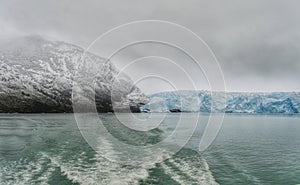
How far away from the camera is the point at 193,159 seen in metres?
28.0

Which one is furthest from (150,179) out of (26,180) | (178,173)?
(26,180)

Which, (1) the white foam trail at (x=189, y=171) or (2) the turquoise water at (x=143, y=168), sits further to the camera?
(1) the white foam trail at (x=189, y=171)

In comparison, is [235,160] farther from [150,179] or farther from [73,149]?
[73,149]

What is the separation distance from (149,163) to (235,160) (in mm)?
10508

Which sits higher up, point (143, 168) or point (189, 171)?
point (189, 171)

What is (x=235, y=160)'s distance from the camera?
2866cm

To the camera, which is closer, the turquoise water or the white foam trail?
the turquoise water

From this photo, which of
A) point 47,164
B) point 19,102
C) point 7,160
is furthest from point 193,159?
point 19,102

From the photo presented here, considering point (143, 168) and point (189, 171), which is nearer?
point (189, 171)

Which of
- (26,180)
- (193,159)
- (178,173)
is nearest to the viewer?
(26,180)

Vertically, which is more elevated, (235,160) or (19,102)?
(19,102)

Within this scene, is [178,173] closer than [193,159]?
Yes

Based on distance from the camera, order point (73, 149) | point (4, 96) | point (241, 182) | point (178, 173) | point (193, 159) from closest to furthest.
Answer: point (241, 182)
point (178, 173)
point (193, 159)
point (73, 149)
point (4, 96)

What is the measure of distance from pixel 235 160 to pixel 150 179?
1328cm
